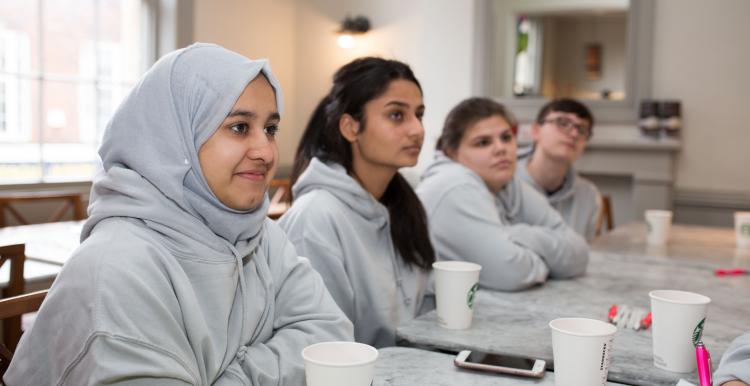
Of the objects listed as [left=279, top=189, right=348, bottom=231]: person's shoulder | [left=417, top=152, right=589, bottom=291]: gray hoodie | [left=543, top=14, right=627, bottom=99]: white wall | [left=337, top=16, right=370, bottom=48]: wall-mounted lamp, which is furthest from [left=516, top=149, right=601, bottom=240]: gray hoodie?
[left=337, top=16, right=370, bottom=48]: wall-mounted lamp

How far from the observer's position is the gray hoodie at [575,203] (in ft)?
10.1

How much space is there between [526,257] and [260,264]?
91 cm

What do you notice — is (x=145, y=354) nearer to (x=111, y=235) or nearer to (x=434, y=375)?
(x=111, y=235)

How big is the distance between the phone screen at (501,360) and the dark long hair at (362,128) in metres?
0.65

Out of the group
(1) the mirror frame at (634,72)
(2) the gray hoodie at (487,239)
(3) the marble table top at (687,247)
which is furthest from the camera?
(1) the mirror frame at (634,72)

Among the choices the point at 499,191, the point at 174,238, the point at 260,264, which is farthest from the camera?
the point at 499,191

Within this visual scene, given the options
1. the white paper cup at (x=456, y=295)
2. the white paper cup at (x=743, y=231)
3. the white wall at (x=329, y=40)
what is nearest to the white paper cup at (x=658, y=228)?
the white paper cup at (x=743, y=231)

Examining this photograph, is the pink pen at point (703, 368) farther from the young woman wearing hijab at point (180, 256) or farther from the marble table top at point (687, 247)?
the marble table top at point (687, 247)

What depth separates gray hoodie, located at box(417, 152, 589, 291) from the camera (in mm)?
1878

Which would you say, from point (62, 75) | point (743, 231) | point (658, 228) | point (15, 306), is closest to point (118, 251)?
point (15, 306)

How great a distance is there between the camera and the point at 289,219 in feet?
5.54

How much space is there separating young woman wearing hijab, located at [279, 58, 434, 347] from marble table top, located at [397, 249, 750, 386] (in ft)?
0.76

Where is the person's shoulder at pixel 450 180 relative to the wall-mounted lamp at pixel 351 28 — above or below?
below

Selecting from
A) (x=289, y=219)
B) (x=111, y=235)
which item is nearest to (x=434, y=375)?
(x=111, y=235)
